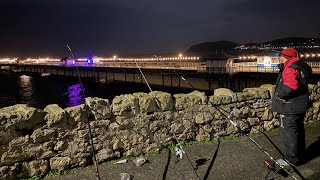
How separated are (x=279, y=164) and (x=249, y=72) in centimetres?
2885

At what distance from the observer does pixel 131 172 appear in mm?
4918

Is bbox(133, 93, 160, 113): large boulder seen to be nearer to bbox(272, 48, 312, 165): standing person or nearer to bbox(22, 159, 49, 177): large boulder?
bbox(22, 159, 49, 177): large boulder

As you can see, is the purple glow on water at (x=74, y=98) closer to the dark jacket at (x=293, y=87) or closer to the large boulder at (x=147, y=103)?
the large boulder at (x=147, y=103)

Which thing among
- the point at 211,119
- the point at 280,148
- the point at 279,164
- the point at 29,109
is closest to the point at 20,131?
the point at 29,109

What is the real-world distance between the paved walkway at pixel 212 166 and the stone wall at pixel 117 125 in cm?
34

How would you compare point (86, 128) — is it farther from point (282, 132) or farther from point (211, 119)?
point (282, 132)

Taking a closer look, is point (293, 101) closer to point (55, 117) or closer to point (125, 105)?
point (125, 105)

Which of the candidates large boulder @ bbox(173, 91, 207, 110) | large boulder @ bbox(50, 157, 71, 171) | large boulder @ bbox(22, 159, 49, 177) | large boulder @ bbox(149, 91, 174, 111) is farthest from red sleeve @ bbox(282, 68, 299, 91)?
large boulder @ bbox(22, 159, 49, 177)

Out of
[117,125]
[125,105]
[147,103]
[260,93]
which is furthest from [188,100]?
[260,93]

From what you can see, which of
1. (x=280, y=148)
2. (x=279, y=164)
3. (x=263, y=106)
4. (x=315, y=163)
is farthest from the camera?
(x=263, y=106)

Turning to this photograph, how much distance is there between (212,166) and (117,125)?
2155 mm

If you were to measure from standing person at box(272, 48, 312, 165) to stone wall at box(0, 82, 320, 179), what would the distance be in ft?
5.18

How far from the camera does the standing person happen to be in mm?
4750

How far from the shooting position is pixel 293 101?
4906 millimetres
